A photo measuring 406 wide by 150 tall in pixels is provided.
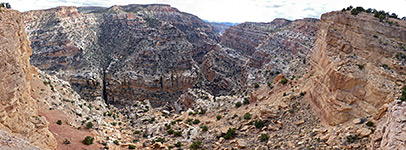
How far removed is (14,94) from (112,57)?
6459 centimetres

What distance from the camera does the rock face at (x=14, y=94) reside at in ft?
39.2

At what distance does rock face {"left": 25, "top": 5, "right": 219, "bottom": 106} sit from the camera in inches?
2485

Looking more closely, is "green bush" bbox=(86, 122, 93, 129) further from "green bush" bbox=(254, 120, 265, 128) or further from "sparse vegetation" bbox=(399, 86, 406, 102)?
"sparse vegetation" bbox=(399, 86, 406, 102)

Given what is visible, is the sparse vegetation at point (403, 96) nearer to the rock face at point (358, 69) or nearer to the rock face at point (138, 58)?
the rock face at point (358, 69)

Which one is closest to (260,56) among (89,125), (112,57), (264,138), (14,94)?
(112,57)

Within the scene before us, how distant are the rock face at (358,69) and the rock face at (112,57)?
50.7 meters

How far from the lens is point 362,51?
17.5 meters

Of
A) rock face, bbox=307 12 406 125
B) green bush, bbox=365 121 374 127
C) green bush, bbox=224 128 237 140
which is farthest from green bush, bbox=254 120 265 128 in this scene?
green bush, bbox=365 121 374 127

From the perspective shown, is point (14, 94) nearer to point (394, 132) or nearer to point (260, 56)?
point (394, 132)

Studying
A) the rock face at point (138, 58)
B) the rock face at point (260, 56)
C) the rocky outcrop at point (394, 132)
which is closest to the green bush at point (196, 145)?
the rocky outcrop at point (394, 132)

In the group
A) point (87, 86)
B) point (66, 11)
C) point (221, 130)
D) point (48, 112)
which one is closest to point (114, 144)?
point (48, 112)

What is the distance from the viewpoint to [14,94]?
41.2 ft

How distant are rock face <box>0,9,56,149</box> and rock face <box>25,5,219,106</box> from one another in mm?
48537

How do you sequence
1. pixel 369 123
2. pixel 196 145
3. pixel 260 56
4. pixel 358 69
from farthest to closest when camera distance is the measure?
1. pixel 260 56
2. pixel 196 145
3. pixel 358 69
4. pixel 369 123
